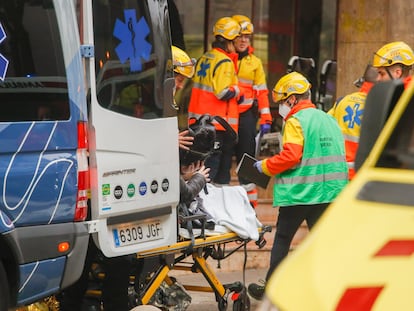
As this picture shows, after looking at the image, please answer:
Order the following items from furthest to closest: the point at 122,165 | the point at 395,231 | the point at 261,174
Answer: the point at 261,174, the point at 122,165, the point at 395,231

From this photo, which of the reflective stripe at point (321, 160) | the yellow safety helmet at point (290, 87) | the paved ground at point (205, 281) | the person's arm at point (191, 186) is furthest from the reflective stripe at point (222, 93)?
the person's arm at point (191, 186)

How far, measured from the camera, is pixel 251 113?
430 inches

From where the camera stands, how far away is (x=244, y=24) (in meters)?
10.8

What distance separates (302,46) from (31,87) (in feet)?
21.2

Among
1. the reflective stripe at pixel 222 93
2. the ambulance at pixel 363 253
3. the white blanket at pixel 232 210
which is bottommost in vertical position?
the white blanket at pixel 232 210

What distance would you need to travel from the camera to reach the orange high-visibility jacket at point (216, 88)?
34.1ft

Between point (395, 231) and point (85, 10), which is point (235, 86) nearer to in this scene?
point (85, 10)

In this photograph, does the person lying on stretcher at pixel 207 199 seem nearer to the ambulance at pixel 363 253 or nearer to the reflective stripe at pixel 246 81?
the reflective stripe at pixel 246 81

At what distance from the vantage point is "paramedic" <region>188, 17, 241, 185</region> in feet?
34.1

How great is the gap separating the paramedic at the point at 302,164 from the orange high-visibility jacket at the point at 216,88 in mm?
2285

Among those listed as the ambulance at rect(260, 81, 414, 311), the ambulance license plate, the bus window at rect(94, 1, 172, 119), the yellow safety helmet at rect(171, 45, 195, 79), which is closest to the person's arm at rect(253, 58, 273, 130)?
the yellow safety helmet at rect(171, 45, 195, 79)

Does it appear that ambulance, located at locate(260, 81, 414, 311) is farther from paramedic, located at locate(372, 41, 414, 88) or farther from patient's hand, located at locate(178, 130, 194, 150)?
paramedic, located at locate(372, 41, 414, 88)

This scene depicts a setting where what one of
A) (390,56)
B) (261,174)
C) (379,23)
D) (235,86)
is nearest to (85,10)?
(261,174)

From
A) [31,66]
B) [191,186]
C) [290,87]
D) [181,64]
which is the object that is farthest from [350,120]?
[31,66]
